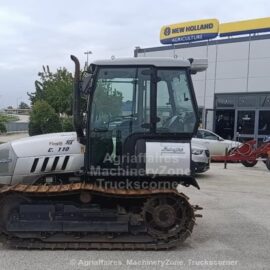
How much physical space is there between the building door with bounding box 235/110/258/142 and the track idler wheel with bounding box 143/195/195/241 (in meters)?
19.8

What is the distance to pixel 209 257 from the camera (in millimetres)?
6316

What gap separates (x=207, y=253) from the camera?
6496 mm

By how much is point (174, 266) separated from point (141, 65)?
2.79 meters

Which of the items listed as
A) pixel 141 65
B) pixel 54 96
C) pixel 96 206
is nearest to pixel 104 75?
pixel 141 65

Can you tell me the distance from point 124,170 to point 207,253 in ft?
5.40

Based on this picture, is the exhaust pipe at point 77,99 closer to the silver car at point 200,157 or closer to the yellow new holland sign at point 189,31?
the silver car at point 200,157

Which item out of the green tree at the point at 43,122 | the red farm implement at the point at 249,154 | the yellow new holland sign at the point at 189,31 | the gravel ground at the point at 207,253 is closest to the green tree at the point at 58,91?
the green tree at the point at 43,122

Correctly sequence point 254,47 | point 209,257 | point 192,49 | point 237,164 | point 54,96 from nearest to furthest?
1. point 209,257
2. point 237,164
3. point 254,47
4. point 192,49
5. point 54,96

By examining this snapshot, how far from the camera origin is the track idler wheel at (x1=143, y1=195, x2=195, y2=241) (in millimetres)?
6598

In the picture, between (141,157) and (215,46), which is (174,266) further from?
(215,46)

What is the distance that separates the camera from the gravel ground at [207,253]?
19.4 feet

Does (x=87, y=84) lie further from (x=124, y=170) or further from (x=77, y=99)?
(x=124, y=170)

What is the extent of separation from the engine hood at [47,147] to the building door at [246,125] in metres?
20.1

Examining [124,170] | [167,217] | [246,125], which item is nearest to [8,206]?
[124,170]
